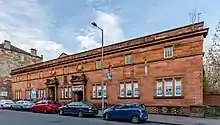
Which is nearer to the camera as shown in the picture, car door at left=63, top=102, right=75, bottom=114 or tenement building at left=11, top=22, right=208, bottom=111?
tenement building at left=11, top=22, right=208, bottom=111

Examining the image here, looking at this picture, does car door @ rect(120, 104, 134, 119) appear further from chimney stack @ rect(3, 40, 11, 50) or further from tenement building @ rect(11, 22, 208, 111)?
chimney stack @ rect(3, 40, 11, 50)

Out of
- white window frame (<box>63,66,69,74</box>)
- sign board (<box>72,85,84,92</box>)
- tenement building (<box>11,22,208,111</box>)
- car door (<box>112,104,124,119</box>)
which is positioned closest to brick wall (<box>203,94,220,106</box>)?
tenement building (<box>11,22,208,111</box>)

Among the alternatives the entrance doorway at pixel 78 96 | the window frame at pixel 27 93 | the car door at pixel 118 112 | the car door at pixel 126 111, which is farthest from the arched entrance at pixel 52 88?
the car door at pixel 126 111

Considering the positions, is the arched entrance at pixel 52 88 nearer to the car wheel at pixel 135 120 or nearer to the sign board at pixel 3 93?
the sign board at pixel 3 93

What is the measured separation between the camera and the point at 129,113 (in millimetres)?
21375

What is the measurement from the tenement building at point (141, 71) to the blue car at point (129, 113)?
5598 mm

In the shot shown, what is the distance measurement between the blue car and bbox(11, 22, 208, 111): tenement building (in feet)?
18.4

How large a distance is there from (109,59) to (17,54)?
1404 inches

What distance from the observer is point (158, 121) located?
2078 cm

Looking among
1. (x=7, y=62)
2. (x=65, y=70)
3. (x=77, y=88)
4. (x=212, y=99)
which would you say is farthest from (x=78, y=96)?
(x=7, y=62)

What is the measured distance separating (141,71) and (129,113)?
8.15 meters

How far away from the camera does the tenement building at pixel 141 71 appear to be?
24.4 metres

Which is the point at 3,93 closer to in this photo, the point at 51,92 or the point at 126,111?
the point at 51,92

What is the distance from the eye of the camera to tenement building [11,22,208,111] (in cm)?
2436
